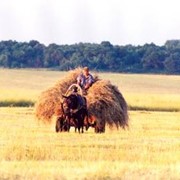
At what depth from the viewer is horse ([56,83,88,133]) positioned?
25.8 m

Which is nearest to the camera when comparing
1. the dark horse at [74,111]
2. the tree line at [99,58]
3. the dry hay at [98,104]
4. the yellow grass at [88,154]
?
the yellow grass at [88,154]

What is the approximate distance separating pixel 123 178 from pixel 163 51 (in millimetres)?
83065

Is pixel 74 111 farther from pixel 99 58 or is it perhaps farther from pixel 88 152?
pixel 99 58

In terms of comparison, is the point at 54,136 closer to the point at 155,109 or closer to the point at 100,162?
the point at 100,162

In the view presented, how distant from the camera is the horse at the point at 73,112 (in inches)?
1017

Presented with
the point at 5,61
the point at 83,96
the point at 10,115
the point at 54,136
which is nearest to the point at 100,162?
the point at 54,136

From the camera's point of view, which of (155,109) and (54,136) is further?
(155,109)

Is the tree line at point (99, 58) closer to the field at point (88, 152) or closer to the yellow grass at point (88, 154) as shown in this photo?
the field at point (88, 152)

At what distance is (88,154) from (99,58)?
74599mm

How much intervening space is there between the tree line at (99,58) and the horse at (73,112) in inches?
2554

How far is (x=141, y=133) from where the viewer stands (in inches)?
1037

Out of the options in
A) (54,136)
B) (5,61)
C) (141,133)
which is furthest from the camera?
(5,61)

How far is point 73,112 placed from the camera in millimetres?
25984

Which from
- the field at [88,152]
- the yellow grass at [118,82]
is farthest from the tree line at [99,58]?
the field at [88,152]
